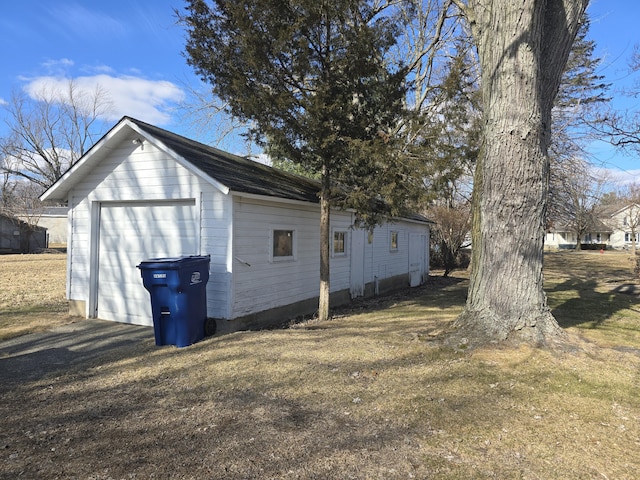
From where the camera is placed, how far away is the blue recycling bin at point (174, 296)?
6.24 meters

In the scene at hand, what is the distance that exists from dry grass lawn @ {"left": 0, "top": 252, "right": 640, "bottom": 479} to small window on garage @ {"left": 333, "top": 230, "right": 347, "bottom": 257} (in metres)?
4.69

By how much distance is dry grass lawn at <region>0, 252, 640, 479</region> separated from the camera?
311 centimetres

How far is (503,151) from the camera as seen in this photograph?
595 cm

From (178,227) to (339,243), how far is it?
475 cm

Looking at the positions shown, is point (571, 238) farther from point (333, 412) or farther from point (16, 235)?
point (333, 412)

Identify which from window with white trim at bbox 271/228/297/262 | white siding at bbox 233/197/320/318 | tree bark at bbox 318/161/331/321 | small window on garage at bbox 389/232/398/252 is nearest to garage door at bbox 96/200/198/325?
white siding at bbox 233/197/320/318

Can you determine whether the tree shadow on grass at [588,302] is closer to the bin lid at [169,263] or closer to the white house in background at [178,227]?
the white house in background at [178,227]

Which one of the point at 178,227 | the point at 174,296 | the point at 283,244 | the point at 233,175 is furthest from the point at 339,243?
the point at 174,296

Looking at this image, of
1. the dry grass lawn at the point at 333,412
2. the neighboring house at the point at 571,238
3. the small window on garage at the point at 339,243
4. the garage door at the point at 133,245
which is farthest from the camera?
the neighboring house at the point at 571,238

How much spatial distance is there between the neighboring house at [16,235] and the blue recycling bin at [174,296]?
35202mm

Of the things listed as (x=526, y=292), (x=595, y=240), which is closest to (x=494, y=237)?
(x=526, y=292)

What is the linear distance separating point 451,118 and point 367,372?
204 inches

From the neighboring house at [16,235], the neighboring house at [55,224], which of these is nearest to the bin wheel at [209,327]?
the neighboring house at [16,235]

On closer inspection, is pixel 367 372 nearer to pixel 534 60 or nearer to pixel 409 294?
pixel 534 60
